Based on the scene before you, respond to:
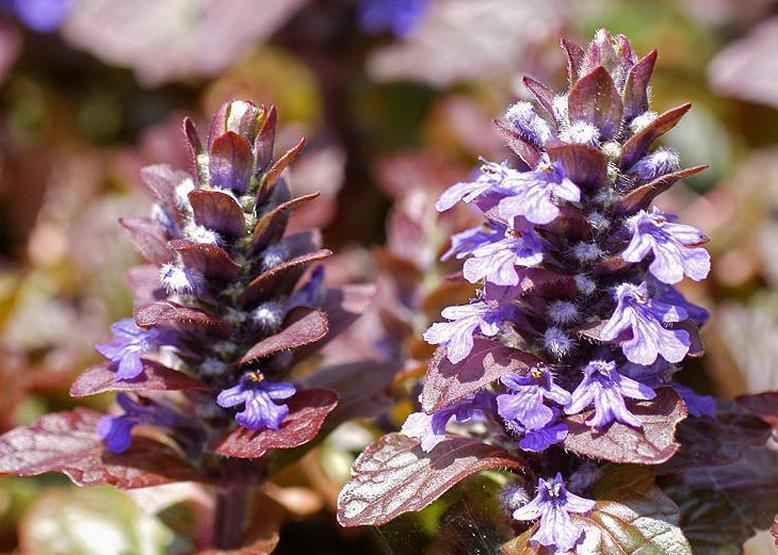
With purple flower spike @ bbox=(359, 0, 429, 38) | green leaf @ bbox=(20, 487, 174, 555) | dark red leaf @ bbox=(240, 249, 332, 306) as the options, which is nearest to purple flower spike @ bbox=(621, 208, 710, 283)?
dark red leaf @ bbox=(240, 249, 332, 306)

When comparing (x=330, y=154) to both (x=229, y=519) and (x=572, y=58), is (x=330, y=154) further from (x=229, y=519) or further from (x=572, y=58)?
(x=572, y=58)

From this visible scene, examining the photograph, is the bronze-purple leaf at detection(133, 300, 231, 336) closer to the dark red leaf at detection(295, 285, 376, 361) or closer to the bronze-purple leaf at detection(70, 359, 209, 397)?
the bronze-purple leaf at detection(70, 359, 209, 397)

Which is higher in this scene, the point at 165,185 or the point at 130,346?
the point at 165,185

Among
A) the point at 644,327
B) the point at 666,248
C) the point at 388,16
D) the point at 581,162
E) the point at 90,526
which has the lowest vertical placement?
the point at 90,526

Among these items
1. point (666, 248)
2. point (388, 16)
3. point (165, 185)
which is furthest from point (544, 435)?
point (388, 16)

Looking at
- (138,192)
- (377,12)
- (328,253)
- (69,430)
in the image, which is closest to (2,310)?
(138,192)
